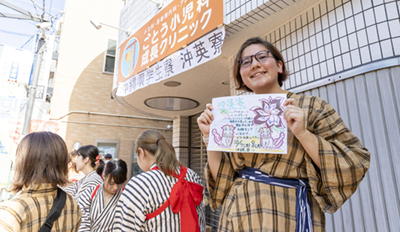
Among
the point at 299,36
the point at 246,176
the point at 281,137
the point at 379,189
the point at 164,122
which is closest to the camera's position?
the point at 281,137

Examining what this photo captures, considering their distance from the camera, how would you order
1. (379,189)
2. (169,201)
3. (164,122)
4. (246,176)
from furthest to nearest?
(164,122) → (379,189) → (169,201) → (246,176)

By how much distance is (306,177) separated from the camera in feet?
3.52

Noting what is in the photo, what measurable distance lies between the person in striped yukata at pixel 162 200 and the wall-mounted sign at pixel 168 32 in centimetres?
213

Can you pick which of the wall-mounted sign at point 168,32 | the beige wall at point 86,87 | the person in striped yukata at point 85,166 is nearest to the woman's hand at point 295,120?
the wall-mounted sign at point 168,32

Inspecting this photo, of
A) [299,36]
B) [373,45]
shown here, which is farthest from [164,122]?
[373,45]

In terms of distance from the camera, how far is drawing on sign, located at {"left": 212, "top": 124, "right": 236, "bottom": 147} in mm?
1172

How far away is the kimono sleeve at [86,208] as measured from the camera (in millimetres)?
2234

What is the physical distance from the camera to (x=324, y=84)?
8.20 feet

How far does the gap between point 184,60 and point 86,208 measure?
248 cm

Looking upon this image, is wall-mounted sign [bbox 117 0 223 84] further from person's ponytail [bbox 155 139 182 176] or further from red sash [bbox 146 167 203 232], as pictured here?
red sash [bbox 146 167 203 232]

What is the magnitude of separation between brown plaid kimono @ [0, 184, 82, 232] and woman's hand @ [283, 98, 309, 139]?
1.48 meters

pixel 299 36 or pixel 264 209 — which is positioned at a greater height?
pixel 299 36

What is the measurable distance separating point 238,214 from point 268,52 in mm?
878

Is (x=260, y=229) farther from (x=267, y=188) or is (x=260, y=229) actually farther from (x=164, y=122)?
(x=164, y=122)
